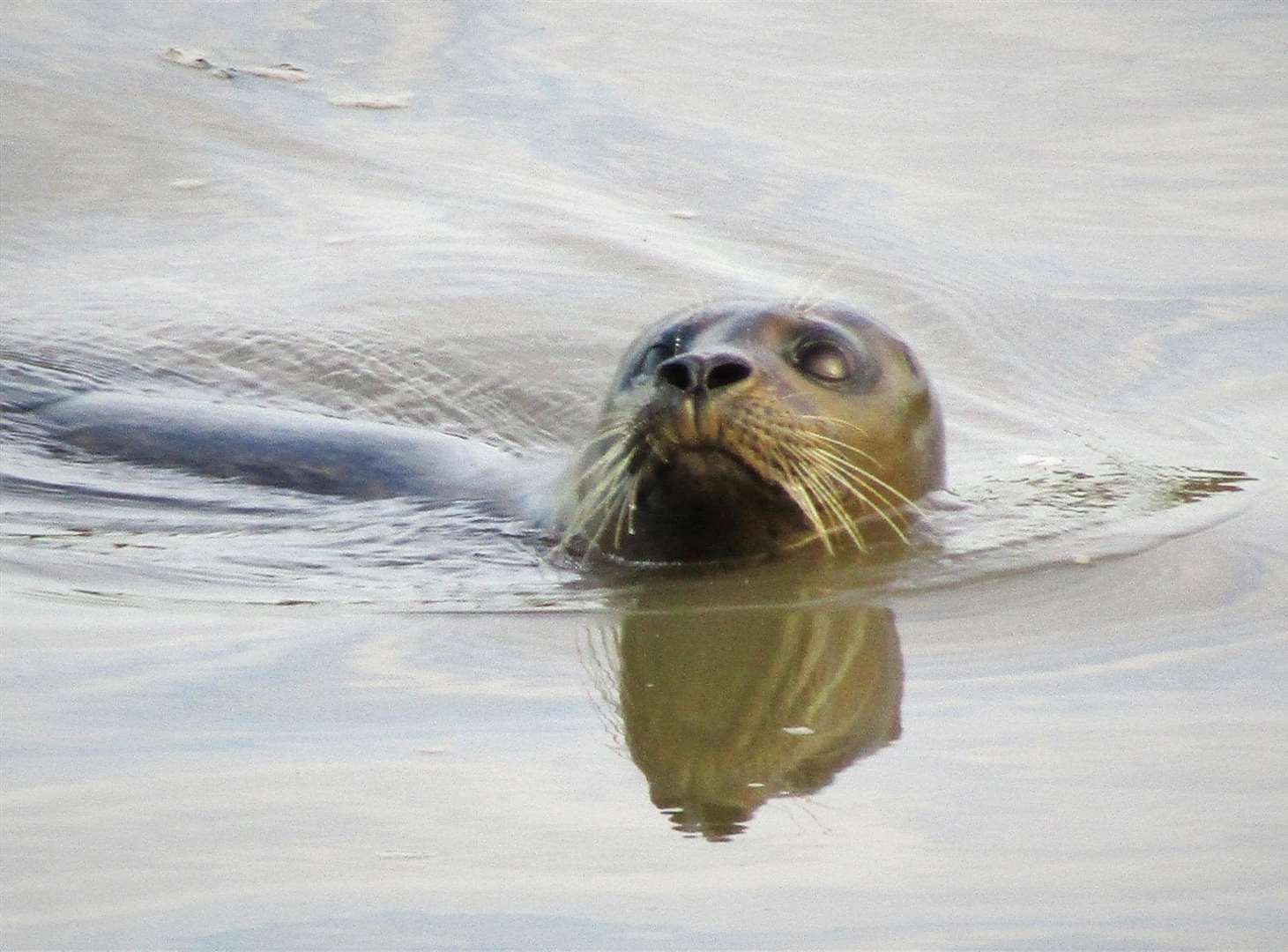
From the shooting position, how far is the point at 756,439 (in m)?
4.69

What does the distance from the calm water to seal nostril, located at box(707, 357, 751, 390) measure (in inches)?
15.7

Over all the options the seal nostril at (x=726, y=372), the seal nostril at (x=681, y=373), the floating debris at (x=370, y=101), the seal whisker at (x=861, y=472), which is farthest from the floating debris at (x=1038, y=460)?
the floating debris at (x=370, y=101)

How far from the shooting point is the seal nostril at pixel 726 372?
464 centimetres

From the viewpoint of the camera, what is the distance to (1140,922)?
276cm

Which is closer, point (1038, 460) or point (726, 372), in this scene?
point (726, 372)

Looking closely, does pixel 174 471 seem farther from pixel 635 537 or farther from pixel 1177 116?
pixel 1177 116

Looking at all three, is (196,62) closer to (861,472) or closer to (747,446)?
(861,472)

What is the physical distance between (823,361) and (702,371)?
49 cm

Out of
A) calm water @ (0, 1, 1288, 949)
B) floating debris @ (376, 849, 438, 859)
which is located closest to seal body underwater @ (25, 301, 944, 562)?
calm water @ (0, 1, 1288, 949)

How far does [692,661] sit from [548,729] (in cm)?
56

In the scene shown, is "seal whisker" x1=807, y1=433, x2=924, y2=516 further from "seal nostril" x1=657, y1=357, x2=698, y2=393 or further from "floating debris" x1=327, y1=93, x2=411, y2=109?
"floating debris" x1=327, y1=93, x2=411, y2=109

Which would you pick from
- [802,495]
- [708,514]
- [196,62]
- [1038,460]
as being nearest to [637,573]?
[708,514]

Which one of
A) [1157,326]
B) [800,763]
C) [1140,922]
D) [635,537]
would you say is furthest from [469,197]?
[1140,922]

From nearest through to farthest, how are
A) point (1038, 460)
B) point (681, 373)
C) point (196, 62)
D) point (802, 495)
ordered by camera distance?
point (681, 373) < point (802, 495) < point (1038, 460) < point (196, 62)
